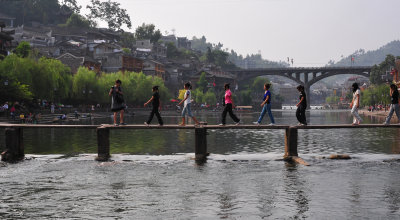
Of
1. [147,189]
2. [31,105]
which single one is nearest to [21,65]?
[31,105]

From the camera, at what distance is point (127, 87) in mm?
87812

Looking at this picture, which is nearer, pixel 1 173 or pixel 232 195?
pixel 232 195

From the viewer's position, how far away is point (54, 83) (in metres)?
60.4

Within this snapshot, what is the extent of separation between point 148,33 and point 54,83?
109995mm

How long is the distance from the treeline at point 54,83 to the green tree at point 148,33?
73.4 metres

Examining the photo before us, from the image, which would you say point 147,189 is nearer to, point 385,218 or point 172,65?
point 385,218

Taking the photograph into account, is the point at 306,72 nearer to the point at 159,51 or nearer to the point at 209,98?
the point at 209,98

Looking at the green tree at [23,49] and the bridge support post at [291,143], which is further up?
the green tree at [23,49]

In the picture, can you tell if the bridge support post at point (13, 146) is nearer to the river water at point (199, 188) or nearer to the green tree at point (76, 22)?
the river water at point (199, 188)

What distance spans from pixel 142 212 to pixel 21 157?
420 inches

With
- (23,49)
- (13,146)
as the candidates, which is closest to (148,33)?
(23,49)

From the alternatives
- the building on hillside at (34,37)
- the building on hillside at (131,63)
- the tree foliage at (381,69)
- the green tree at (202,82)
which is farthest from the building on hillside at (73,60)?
the tree foliage at (381,69)

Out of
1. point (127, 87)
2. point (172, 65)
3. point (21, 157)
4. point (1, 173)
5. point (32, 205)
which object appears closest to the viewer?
point (32, 205)

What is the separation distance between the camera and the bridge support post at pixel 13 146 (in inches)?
724
